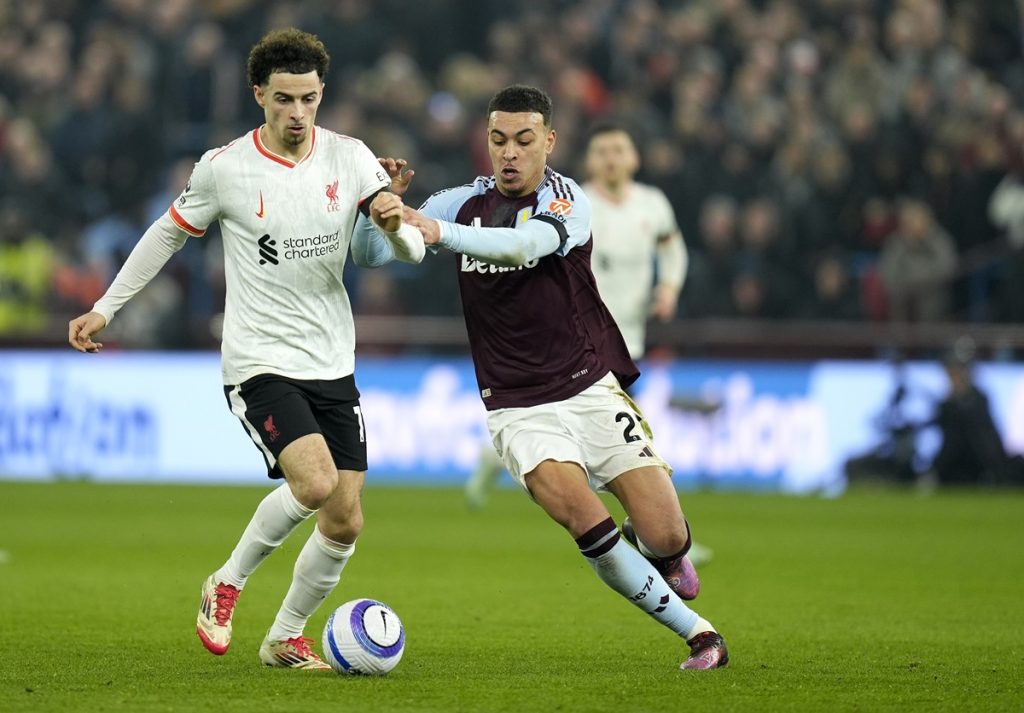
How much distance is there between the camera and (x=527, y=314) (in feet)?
23.1

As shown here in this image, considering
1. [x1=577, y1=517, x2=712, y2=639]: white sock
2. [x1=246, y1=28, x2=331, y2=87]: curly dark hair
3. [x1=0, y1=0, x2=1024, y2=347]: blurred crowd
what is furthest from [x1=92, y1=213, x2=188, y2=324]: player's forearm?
[x1=0, y1=0, x2=1024, y2=347]: blurred crowd

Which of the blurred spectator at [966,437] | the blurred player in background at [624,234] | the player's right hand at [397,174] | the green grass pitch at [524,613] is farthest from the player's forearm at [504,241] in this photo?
the blurred spectator at [966,437]

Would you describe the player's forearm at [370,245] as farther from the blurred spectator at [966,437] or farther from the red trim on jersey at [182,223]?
the blurred spectator at [966,437]

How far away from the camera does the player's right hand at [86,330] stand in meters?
6.66

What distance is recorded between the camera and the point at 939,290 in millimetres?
17922

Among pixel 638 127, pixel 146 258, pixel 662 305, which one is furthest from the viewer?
pixel 638 127

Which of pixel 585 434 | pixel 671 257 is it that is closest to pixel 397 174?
pixel 585 434

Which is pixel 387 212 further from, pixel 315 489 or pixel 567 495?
pixel 567 495

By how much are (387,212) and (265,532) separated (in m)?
1.42

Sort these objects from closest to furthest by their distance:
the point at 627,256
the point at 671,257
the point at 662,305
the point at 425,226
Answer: the point at 425,226, the point at 662,305, the point at 627,256, the point at 671,257

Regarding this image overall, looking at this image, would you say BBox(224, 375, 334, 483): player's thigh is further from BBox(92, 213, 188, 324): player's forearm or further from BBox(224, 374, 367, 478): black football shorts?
BBox(92, 213, 188, 324): player's forearm

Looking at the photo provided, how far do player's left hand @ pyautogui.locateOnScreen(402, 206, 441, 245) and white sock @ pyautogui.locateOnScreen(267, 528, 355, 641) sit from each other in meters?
1.28

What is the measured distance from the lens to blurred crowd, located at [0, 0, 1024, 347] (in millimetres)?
18172

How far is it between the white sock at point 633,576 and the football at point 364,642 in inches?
31.9
